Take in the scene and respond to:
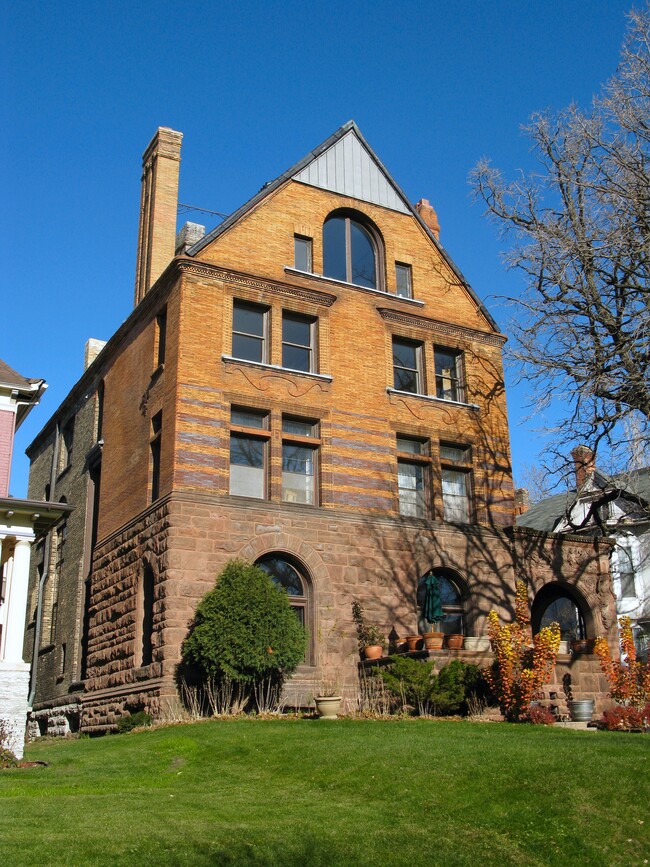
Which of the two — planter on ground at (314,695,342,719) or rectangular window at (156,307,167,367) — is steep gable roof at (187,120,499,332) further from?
planter on ground at (314,695,342,719)

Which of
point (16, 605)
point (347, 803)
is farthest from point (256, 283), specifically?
point (347, 803)

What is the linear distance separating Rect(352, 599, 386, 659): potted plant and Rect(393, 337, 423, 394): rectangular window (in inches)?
276

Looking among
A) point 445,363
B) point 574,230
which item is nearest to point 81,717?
point 445,363

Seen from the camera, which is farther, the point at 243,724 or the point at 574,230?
the point at 574,230

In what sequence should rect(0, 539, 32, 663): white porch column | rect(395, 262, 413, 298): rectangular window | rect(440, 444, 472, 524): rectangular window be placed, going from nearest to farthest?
rect(0, 539, 32, 663): white porch column → rect(440, 444, 472, 524): rectangular window → rect(395, 262, 413, 298): rectangular window

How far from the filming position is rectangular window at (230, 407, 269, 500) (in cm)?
2438

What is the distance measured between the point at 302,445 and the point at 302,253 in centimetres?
600

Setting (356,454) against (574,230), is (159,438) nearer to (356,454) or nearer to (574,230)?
(356,454)

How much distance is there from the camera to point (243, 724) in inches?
732

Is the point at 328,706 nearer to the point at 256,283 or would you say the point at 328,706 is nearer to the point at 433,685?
the point at 433,685

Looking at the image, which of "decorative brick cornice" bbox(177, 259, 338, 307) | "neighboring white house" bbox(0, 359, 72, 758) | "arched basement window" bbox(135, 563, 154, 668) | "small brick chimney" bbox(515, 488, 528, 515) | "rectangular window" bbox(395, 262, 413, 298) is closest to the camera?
"neighboring white house" bbox(0, 359, 72, 758)

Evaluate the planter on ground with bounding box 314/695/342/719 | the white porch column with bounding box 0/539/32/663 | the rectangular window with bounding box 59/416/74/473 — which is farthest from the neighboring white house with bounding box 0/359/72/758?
the rectangular window with bounding box 59/416/74/473

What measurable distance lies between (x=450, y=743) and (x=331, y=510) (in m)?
11.2

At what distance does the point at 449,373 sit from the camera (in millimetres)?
29281
